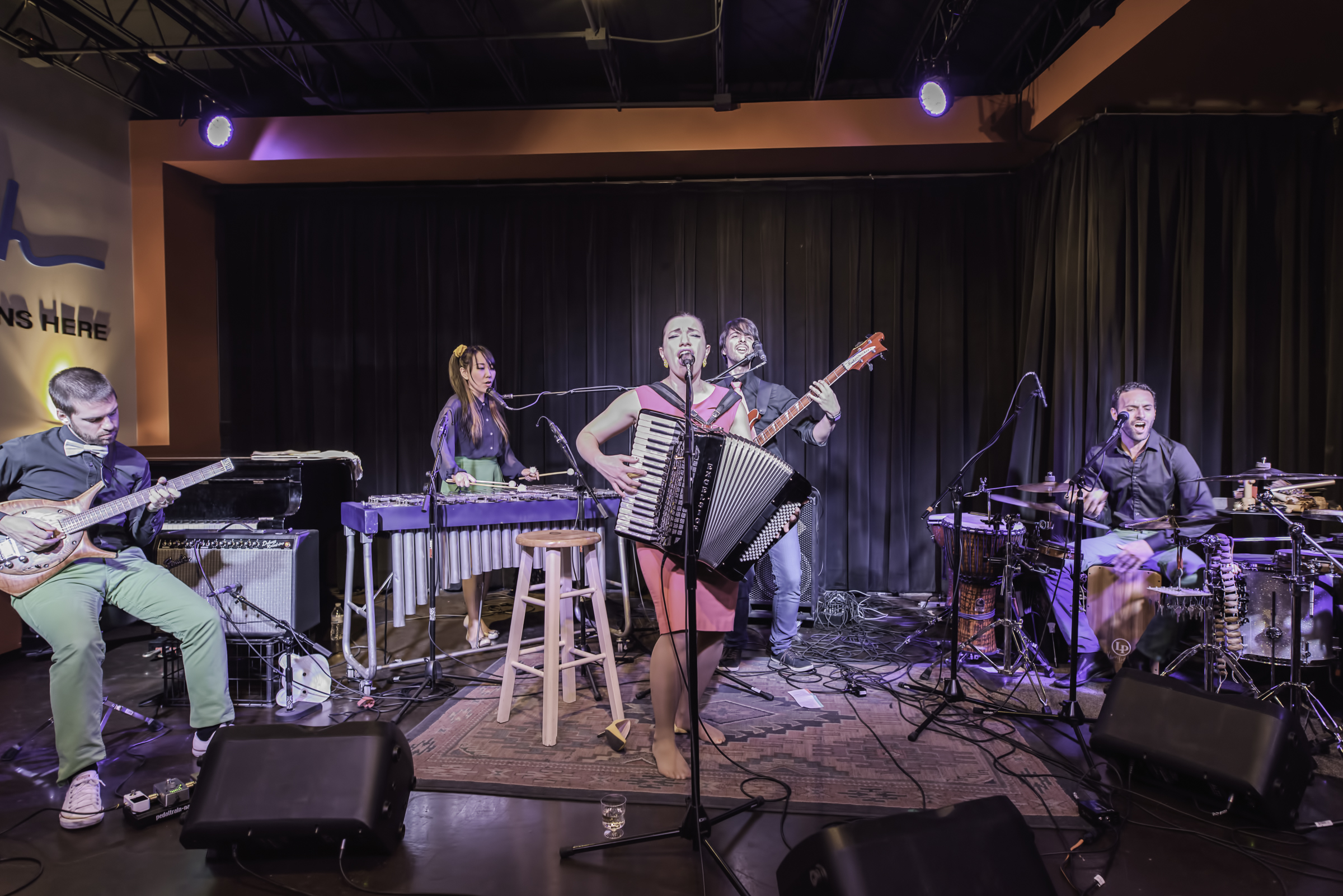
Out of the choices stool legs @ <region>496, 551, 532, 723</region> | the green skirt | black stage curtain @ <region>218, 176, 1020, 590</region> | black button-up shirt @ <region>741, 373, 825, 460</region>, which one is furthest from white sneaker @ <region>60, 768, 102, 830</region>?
black stage curtain @ <region>218, 176, 1020, 590</region>

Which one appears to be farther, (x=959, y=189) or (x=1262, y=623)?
(x=959, y=189)

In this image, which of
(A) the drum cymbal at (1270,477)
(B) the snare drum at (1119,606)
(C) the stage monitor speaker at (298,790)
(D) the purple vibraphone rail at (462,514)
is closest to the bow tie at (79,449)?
(D) the purple vibraphone rail at (462,514)

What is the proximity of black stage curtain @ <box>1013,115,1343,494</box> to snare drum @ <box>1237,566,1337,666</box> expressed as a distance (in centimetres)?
153

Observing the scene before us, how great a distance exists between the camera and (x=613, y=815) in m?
2.52

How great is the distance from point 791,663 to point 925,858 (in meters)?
2.74

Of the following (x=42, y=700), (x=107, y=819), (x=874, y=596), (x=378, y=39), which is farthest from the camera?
(x=874, y=596)

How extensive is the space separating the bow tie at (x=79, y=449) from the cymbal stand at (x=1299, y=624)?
16.6 feet

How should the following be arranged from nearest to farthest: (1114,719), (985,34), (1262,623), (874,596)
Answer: (1114,719) < (1262,623) < (985,34) < (874,596)

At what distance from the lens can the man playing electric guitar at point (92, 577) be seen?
2.94 m

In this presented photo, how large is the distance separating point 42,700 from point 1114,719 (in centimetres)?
554

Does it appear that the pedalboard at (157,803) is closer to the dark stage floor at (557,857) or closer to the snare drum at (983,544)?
the dark stage floor at (557,857)

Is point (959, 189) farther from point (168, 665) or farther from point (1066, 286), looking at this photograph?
point (168, 665)

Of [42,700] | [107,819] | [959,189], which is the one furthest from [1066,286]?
[42,700]

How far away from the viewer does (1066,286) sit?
5324 millimetres
